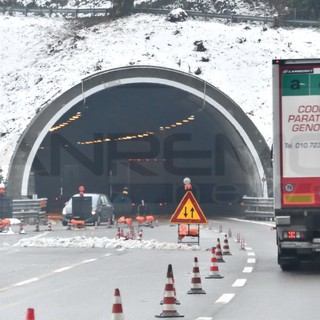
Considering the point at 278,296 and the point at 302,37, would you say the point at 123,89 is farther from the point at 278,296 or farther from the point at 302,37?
the point at 278,296

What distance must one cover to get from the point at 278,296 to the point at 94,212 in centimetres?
3054

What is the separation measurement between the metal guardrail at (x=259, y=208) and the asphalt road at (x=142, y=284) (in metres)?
21.8

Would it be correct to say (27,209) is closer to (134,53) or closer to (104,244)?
(134,53)

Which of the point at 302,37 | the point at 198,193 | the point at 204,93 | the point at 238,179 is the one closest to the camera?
the point at 204,93

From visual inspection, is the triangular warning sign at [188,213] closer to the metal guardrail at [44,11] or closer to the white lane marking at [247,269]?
the white lane marking at [247,269]

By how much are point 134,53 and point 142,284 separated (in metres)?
49.2

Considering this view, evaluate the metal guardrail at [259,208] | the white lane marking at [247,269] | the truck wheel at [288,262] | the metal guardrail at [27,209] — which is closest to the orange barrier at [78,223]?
the metal guardrail at [27,209]

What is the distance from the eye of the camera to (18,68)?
7006cm

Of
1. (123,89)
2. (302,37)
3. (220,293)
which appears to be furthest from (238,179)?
(220,293)

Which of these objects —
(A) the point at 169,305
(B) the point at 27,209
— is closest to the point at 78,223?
(B) the point at 27,209

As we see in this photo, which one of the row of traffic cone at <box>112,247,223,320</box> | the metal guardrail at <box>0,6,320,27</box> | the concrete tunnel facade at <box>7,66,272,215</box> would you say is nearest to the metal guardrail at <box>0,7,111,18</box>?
the metal guardrail at <box>0,6,320,27</box>

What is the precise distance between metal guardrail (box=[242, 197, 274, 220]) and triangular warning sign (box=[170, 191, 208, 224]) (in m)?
23.8

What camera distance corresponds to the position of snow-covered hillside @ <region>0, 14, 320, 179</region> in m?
64.4

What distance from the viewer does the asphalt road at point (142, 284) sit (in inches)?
593
